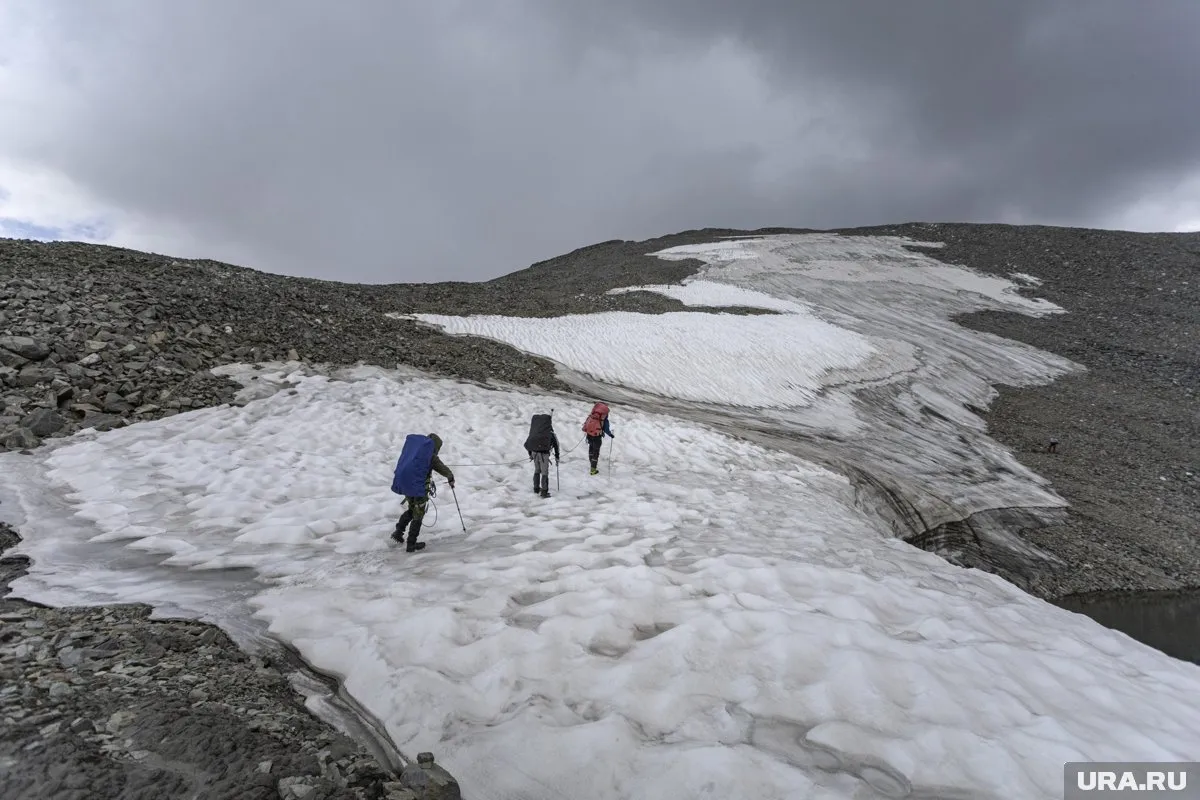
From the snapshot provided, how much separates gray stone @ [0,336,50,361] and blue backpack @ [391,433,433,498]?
29.9 feet

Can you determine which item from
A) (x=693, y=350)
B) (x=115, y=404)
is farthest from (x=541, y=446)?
(x=693, y=350)

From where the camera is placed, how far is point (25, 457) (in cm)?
963

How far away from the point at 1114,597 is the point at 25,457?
2241 cm

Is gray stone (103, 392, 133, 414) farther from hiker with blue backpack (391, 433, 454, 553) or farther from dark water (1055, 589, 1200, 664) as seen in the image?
dark water (1055, 589, 1200, 664)

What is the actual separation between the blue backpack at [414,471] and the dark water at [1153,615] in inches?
556

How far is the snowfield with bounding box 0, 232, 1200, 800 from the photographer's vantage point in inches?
151

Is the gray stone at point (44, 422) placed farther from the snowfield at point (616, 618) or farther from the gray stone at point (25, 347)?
the gray stone at point (25, 347)

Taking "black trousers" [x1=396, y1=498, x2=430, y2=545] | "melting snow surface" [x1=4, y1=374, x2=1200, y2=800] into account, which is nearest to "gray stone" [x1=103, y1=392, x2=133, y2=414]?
"melting snow surface" [x1=4, y1=374, x2=1200, y2=800]

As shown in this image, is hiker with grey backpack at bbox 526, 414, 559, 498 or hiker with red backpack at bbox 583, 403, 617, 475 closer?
hiker with grey backpack at bbox 526, 414, 559, 498

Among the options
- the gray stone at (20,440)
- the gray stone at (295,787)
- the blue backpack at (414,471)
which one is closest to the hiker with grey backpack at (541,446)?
the blue backpack at (414,471)

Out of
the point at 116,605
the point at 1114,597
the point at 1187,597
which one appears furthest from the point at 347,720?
the point at 1187,597

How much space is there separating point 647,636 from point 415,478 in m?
4.06

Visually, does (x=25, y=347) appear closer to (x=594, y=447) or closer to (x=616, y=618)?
(x=594, y=447)

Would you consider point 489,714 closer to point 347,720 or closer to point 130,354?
point 347,720
